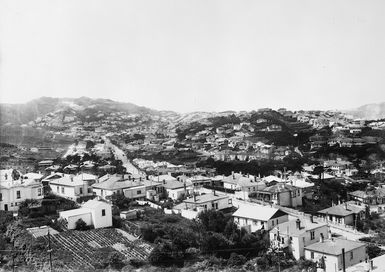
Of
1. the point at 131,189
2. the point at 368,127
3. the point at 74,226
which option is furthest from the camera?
the point at 368,127

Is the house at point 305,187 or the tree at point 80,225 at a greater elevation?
the tree at point 80,225

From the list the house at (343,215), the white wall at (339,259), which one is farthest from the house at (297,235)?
the house at (343,215)

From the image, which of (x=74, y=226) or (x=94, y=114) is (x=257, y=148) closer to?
(x=74, y=226)

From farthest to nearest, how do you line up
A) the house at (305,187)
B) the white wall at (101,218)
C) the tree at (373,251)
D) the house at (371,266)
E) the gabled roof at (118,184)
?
the house at (305,187) → the gabled roof at (118,184) → the white wall at (101,218) → the tree at (373,251) → the house at (371,266)

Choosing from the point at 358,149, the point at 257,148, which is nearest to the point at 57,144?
the point at 257,148

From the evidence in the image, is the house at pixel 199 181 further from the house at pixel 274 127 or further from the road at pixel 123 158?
the house at pixel 274 127

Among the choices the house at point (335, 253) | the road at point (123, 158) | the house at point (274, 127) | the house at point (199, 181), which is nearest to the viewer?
the house at point (335, 253)

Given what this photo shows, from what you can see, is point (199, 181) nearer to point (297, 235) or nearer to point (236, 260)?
point (297, 235)
